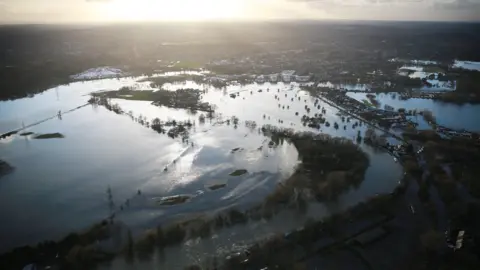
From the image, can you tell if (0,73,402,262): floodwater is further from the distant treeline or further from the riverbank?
the distant treeline

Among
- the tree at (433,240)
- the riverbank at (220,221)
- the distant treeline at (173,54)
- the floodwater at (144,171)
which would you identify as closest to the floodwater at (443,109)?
the floodwater at (144,171)

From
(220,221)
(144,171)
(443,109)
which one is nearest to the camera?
(220,221)

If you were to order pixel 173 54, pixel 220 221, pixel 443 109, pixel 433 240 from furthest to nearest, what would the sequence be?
pixel 173 54
pixel 443 109
pixel 220 221
pixel 433 240

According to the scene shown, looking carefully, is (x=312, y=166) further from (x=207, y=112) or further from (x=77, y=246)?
(x=207, y=112)

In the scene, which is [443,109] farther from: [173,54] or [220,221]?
[173,54]

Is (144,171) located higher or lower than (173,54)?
lower

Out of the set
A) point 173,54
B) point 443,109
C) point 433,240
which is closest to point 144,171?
point 433,240
